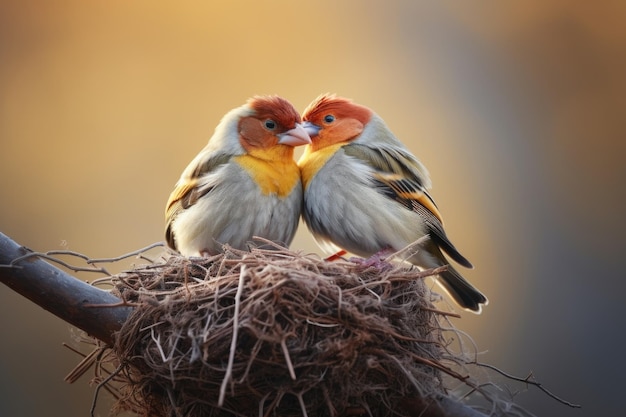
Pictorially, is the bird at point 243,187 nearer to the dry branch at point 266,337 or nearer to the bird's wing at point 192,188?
the bird's wing at point 192,188

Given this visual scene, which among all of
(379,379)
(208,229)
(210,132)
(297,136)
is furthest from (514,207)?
(379,379)

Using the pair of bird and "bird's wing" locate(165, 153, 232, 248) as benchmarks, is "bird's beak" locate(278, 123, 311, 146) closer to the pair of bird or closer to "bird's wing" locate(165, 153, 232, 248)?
the pair of bird

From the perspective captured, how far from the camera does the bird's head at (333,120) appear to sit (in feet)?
17.5

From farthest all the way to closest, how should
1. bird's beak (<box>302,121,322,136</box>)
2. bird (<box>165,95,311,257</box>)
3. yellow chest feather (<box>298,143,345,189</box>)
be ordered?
bird's beak (<box>302,121,322,136</box>), yellow chest feather (<box>298,143,345,189</box>), bird (<box>165,95,311,257</box>)

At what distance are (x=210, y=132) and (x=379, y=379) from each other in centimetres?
495

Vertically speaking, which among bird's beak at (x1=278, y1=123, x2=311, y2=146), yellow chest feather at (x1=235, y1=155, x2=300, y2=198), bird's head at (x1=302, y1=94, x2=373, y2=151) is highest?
bird's head at (x1=302, y1=94, x2=373, y2=151)

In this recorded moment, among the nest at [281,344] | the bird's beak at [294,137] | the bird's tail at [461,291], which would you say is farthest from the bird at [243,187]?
the bird's tail at [461,291]

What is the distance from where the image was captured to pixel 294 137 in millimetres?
5098

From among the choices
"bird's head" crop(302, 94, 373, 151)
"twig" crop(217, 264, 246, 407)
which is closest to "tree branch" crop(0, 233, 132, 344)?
"twig" crop(217, 264, 246, 407)

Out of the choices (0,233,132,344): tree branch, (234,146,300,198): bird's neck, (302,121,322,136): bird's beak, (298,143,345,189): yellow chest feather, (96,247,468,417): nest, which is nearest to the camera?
(96,247,468,417): nest

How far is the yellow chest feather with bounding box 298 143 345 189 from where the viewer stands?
5148 millimetres

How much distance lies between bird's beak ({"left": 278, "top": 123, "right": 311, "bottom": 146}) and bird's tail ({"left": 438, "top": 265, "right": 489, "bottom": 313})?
3.99 feet

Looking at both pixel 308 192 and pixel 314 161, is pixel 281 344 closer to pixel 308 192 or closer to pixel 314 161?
pixel 308 192

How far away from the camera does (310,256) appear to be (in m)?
4.07
